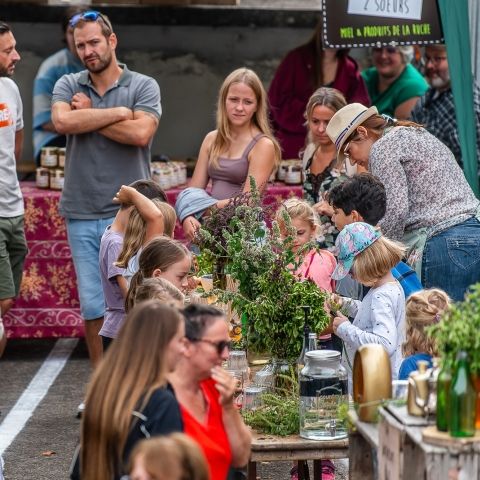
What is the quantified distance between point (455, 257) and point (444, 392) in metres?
2.96

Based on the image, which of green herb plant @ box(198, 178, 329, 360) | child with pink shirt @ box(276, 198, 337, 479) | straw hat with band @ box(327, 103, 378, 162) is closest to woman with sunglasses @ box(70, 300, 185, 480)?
green herb plant @ box(198, 178, 329, 360)

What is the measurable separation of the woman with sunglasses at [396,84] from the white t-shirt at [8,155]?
3279 millimetres

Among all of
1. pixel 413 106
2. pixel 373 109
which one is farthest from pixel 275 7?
pixel 373 109

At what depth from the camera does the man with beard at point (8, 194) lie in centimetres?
791

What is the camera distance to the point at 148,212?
6500 mm

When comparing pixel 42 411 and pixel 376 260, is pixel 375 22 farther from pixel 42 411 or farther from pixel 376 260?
pixel 42 411

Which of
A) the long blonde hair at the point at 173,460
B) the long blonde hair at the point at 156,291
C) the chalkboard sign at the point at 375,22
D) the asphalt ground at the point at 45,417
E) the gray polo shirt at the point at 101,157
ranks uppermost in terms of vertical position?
the chalkboard sign at the point at 375,22

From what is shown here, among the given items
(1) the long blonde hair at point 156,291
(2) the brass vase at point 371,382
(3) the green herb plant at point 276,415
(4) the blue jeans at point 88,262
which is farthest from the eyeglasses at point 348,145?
(2) the brass vase at point 371,382

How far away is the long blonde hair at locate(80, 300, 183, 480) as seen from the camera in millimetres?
3754

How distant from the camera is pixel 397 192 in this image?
6496mm

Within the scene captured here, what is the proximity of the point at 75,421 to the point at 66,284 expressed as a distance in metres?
1.76

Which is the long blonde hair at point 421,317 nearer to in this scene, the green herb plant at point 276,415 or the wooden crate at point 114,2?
the green herb plant at point 276,415

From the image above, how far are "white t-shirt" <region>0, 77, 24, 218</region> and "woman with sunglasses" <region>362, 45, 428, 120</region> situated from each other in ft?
10.8

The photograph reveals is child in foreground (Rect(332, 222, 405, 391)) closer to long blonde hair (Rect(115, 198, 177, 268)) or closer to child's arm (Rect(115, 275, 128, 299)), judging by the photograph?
long blonde hair (Rect(115, 198, 177, 268))
